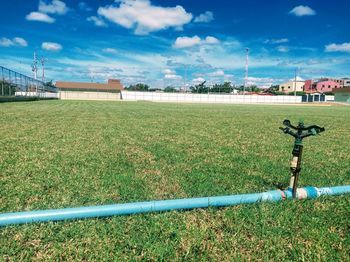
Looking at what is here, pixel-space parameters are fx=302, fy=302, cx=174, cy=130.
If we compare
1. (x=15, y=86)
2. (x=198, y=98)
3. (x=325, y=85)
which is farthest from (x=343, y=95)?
(x=15, y=86)

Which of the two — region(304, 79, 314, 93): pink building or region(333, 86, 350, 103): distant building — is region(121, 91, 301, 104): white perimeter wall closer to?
region(333, 86, 350, 103): distant building

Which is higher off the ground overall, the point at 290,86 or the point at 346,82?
the point at 346,82

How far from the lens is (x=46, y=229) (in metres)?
2.62

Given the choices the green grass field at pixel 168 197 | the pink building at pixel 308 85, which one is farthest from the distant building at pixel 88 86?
the green grass field at pixel 168 197

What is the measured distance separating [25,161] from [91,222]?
112 inches

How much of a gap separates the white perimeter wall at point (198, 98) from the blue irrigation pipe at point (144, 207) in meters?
77.8

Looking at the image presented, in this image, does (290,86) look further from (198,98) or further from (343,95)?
(198,98)

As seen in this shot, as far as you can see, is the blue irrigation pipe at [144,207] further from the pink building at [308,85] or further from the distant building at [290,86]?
the distant building at [290,86]

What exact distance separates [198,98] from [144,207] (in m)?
81.5

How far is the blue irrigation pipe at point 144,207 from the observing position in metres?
2.65

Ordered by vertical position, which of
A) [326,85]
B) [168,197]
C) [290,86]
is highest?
[326,85]

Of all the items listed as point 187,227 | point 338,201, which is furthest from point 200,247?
point 338,201

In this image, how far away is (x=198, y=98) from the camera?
83.5m

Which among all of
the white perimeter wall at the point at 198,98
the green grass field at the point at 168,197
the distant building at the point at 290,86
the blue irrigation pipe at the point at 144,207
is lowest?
the green grass field at the point at 168,197
